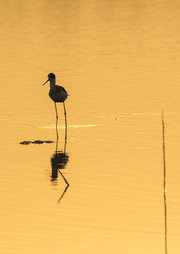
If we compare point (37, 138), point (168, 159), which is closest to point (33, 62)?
point (37, 138)

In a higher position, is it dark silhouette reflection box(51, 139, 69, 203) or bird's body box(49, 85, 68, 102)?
bird's body box(49, 85, 68, 102)

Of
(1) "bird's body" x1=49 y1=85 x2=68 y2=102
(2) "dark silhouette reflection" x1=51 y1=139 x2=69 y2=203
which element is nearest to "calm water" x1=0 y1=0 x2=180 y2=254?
(2) "dark silhouette reflection" x1=51 y1=139 x2=69 y2=203

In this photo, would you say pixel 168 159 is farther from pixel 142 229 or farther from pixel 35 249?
pixel 35 249

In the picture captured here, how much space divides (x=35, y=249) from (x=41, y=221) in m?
1.59

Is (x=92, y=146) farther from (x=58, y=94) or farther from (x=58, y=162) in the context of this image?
(x=58, y=94)

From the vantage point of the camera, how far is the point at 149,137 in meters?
22.3

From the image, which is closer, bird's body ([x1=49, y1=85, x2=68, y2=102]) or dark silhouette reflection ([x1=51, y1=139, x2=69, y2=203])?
dark silhouette reflection ([x1=51, y1=139, x2=69, y2=203])

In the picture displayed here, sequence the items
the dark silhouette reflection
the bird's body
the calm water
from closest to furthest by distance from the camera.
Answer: the calm water → the dark silhouette reflection → the bird's body

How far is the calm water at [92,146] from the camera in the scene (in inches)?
582

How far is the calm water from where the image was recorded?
14.8 metres

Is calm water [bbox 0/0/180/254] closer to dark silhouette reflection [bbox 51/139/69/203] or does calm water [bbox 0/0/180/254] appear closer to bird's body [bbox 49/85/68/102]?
dark silhouette reflection [bbox 51/139/69/203]

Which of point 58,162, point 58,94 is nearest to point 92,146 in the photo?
point 58,162

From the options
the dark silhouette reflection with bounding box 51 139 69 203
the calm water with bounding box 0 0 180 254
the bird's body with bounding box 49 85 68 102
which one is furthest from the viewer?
the bird's body with bounding box 49 85 68 102

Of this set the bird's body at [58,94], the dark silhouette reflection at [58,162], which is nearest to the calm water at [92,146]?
the dark silhouette reflection at [58,162]
